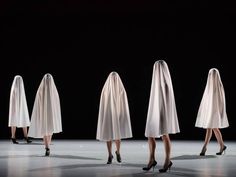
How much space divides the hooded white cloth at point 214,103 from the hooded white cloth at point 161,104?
2444mm

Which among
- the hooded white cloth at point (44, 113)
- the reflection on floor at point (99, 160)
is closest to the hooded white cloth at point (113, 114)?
the reflection on floor at point (99, 160)

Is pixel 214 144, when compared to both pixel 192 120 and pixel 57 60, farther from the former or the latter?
pixel 57 60

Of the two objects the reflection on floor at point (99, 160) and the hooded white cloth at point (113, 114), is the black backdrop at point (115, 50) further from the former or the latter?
the hooded white cloth at point (113, 114)

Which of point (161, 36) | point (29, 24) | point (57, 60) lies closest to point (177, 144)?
point (161, 36)

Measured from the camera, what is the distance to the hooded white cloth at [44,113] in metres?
10.8

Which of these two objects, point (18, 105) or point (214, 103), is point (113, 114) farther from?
point (18, 105)

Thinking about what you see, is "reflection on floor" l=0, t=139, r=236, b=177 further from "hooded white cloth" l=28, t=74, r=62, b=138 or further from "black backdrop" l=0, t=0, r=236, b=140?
"black backdrop" l=0, t=0, r=236, b=140

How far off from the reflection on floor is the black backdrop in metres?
2.15

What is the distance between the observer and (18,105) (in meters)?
13.8

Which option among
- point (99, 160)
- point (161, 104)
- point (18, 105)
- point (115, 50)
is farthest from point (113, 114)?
point (115, 50)

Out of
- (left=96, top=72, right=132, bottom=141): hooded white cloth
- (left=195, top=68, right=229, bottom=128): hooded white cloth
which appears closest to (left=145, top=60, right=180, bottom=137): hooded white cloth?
(left=96, top=72, right=132, bottom=141): hooded white cloth

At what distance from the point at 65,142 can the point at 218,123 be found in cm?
478

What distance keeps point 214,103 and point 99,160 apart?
268 cm

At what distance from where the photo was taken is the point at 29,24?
14.9m
